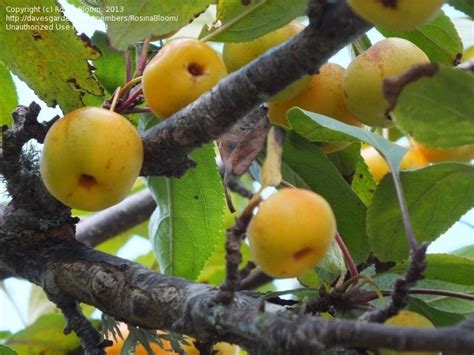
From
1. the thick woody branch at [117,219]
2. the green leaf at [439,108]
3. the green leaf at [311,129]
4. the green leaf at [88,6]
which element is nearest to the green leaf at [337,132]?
the green leaf at [311,129]

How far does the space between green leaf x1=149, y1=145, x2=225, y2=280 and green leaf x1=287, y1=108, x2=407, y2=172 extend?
0.28 meters

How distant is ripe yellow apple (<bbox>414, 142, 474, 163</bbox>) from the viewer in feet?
4.99

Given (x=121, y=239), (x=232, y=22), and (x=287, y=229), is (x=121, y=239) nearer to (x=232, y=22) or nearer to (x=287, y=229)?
(x=232, y=22)

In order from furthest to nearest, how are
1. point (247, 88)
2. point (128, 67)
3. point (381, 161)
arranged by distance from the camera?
1. point (381, 161)
2. point (128, 67)
3. point (247, 88)

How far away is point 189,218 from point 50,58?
0.38 metres

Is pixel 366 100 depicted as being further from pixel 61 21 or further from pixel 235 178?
pixel 61 21

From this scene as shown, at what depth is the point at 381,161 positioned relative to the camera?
1.53 meters

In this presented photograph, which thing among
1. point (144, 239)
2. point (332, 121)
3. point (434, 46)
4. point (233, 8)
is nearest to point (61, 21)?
point (233, 8)

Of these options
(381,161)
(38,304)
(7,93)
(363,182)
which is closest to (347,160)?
(363,182)

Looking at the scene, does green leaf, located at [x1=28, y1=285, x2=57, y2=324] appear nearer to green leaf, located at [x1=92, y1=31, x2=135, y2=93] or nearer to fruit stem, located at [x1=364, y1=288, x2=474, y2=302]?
green leaf, located at [x1=92, y1=31, x2=135, y2=93]

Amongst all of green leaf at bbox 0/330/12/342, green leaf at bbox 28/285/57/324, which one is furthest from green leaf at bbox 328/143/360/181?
green leaf at bbox 28/285/57/324

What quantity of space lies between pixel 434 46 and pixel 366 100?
276mm

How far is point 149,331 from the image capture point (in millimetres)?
1208

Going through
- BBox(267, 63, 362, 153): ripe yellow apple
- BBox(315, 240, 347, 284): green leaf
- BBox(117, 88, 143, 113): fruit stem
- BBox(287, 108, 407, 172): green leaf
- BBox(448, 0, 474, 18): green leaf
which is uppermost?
BBox(117, 88, 143, 113): fruit stem
